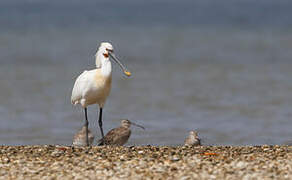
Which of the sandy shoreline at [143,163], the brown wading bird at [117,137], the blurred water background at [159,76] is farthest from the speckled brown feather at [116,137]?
the sandy shoreline at [143,163]

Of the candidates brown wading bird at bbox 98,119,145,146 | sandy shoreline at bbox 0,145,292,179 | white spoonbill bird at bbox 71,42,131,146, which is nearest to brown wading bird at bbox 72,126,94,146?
white spoonbill bird at bbox 71,42,131,146

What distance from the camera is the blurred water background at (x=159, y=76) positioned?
42.3 ft

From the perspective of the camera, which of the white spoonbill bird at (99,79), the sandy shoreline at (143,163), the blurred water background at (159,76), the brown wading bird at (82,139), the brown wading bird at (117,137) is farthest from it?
the blurred water background at (159,76)

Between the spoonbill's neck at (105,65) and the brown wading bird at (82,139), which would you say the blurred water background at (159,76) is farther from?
the spoonbill's neck at (105,65)

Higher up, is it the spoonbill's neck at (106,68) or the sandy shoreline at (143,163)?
the spoonbill's neck at (106,68)

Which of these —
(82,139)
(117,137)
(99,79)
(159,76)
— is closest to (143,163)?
(117,137)

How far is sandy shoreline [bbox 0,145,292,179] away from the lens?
7.62m

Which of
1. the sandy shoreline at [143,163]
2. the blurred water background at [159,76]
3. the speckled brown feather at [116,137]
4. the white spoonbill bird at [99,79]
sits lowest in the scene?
the sandy shoreline at [143,163]

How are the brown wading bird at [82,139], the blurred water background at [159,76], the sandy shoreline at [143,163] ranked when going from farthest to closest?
the blurred water background at [159,76]
the brown wading bird at [82,139]
the sandy shoreline at [143,163]

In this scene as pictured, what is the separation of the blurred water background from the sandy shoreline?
2704 millimetres

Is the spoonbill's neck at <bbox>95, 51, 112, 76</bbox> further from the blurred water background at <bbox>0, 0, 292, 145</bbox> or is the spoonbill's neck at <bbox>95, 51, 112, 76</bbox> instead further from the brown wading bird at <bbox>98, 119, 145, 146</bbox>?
the blurred water background at <bbox>0, 0, 292, 145</bbox>

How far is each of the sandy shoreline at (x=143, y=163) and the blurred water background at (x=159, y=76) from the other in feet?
8.87

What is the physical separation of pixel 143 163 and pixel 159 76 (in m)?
11.4

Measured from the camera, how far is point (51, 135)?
40.5 feet
